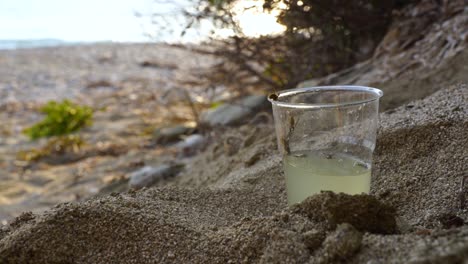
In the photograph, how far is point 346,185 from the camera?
1.29 metres

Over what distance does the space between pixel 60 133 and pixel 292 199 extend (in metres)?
4.42

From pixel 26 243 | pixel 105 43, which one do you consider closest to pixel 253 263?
pixel 26 243

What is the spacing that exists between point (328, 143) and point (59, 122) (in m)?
4.49

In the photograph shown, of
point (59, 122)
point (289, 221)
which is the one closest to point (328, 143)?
point (289, 221)

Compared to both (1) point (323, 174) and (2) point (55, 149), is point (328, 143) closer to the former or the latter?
(1) point (323, 174)

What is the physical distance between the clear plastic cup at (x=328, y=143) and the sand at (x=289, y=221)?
111 mm

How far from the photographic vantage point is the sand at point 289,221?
100 centimetres

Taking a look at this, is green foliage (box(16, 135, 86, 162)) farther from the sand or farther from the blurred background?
the sand

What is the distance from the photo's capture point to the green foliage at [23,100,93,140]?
5.26m

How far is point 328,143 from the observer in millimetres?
1405

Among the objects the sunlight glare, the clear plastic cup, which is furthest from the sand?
the sunlight glare

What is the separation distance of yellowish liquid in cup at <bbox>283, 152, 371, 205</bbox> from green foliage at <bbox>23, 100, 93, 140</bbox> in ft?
14.4

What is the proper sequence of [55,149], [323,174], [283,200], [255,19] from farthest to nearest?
[55,149] → [255,19] → [283,200] → [323,174]

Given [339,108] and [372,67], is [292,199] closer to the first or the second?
[339,108]
